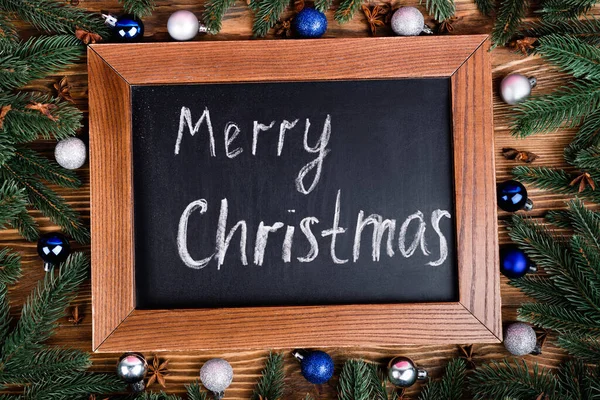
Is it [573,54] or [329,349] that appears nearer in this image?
[573,54]

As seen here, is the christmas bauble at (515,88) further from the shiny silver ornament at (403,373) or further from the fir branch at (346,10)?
the shiny silver ornament at (403,373)

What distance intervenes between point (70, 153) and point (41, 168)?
71 millimetres

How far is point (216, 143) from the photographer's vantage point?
988 millimetres

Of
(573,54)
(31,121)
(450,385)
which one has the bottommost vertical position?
(450,385)

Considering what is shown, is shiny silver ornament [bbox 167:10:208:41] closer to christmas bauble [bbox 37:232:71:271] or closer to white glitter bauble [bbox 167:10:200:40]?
white glitter bauble [bbox 167:10:200:40]

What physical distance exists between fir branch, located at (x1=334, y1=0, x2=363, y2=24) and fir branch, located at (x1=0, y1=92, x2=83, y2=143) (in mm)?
586

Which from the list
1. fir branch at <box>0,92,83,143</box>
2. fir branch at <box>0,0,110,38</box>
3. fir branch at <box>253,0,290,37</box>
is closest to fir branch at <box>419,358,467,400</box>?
fir branch at <box>253,0,290,37</box>

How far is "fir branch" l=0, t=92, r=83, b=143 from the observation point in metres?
0.96

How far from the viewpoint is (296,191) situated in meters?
0.99

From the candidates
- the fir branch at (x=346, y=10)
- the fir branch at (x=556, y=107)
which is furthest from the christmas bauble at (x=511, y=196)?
the fir branch at (x=346, y=10)

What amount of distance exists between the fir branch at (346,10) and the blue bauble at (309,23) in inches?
1.5

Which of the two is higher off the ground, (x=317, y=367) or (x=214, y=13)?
(x=214, y=13)

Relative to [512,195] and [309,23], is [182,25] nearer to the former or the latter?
[309,23]

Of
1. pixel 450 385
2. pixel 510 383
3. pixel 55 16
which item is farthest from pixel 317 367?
pixel 55 16
